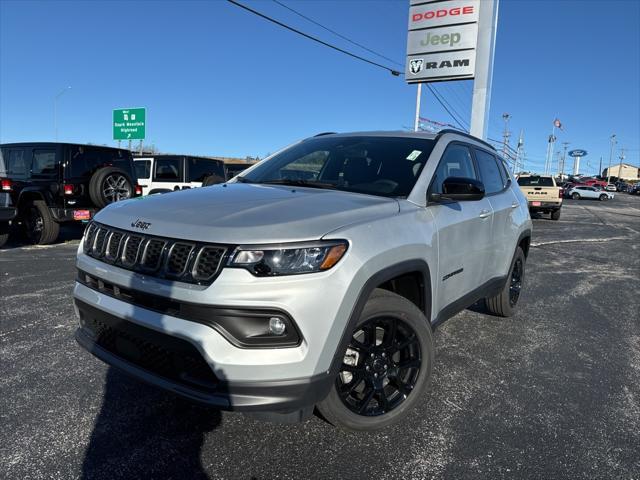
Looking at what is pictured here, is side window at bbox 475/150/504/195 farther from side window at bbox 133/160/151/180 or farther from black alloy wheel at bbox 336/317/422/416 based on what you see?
side window at bbox 133/160/151/180

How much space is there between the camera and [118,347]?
247cm

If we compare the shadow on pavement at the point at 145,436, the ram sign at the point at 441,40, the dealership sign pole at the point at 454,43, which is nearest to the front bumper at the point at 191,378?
the shadow on pavement at the point at 145,436

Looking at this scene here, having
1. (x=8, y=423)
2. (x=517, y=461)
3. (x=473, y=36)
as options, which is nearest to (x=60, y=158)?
(x=8, y=423)

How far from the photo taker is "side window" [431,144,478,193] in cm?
322

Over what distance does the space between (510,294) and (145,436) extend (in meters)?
3.91

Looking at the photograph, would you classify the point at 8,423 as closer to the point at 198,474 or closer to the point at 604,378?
the point at 198,474

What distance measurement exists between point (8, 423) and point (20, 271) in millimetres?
4813

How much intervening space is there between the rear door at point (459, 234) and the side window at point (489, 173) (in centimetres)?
22

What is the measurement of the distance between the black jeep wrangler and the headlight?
7961 millimetres

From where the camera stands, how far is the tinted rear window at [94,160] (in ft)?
29.8

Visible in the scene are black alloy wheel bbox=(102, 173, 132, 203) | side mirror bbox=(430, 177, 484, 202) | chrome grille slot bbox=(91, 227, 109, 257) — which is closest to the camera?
chrome grille slot bbox=(91, 227, 109, 257)

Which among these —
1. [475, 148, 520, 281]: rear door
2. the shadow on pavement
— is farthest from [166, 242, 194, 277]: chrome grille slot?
[475, 148, 520, 281]: rear door

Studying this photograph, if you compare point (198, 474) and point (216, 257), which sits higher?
point (216, 257)

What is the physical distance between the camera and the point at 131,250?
2.40 meters
